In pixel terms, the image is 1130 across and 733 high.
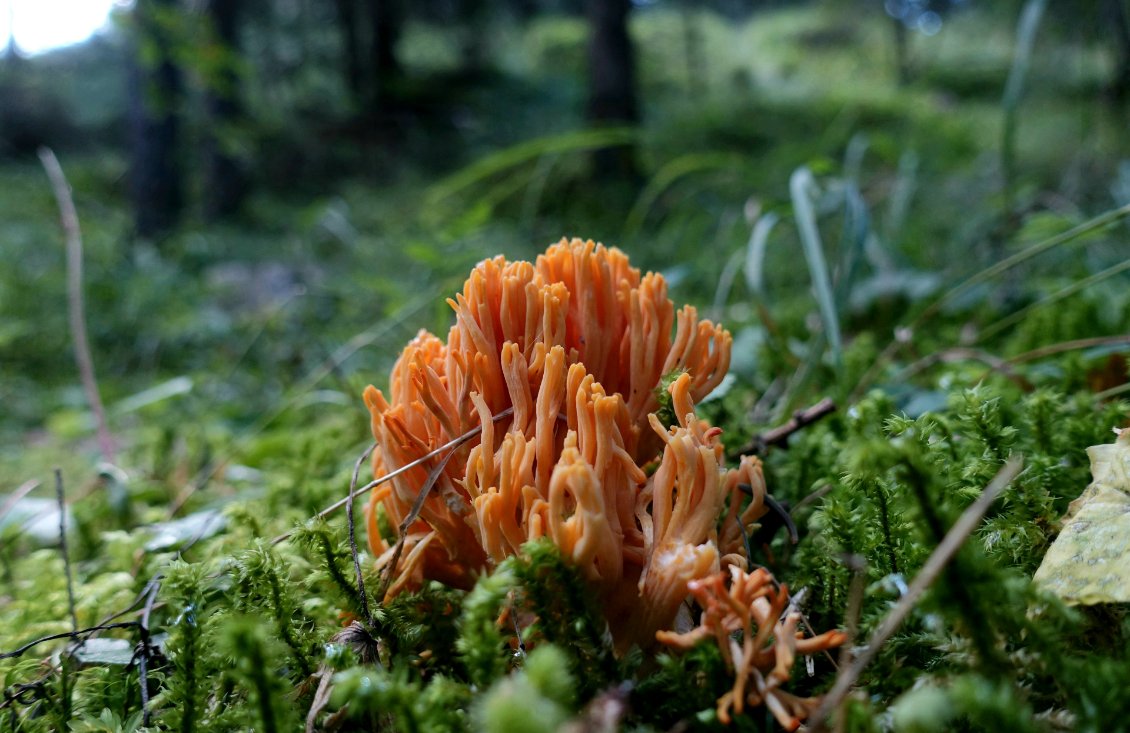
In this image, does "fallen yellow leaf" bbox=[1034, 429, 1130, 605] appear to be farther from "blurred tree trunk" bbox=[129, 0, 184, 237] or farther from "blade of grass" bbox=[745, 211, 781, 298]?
"blurred tree trunk" bbox=[129, 0, 184, 237]

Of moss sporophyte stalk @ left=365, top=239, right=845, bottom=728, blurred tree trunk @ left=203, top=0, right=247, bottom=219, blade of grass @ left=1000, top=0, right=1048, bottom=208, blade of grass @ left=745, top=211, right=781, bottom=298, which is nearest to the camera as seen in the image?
moss sporophyte stalk @ left=365, top=239, right=845, bottom=728

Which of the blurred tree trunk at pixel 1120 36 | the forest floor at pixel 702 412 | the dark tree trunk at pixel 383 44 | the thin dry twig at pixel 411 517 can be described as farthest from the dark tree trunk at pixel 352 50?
the thin dry twig at pixel 411 517

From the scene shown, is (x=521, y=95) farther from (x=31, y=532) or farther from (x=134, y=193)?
(x=31, y=532)

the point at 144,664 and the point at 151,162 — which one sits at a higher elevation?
the point at 151,162

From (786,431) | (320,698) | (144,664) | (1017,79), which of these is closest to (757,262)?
(786,431)

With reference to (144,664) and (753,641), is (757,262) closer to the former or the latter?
(753,641)

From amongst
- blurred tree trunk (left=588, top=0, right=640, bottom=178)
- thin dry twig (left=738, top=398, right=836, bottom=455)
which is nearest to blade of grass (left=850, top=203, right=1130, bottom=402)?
thin dry twig (left=738, top=398, right=836, bottom=455)
